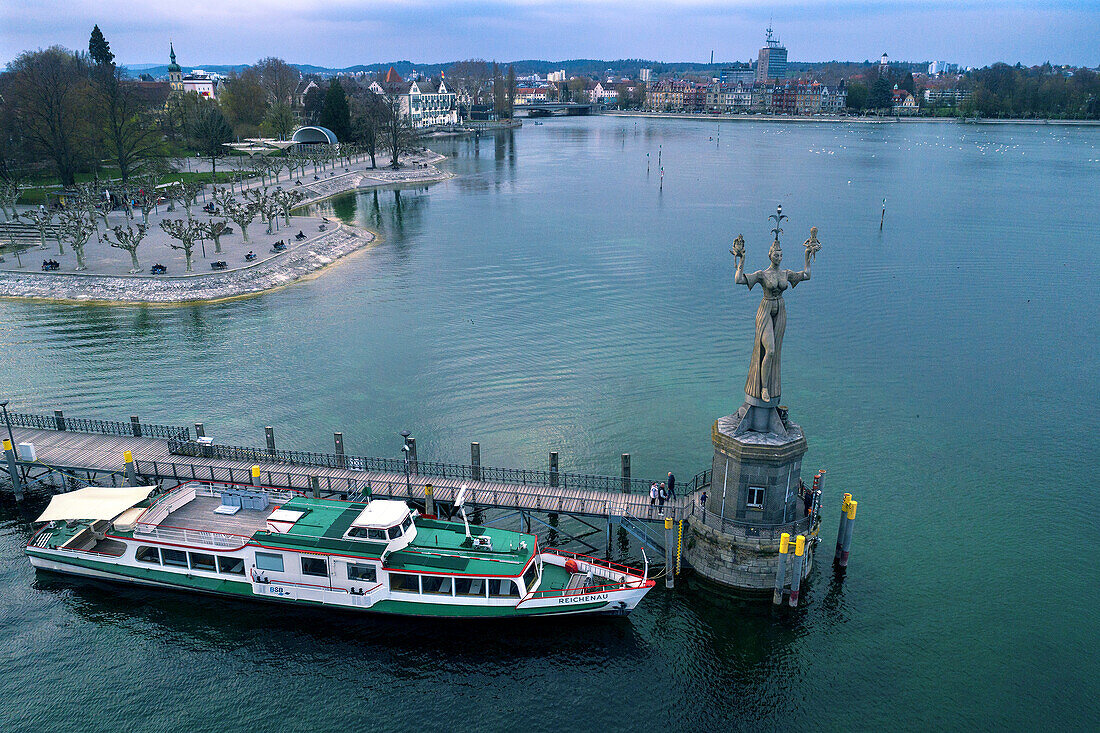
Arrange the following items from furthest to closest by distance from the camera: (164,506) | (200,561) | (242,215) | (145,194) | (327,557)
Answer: (145,194), (242,215), (164,506), (200,561), (327,557)

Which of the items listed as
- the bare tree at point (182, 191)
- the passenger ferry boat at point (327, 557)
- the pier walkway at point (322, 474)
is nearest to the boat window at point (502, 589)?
the passenger ferry boat at point (327, 557)

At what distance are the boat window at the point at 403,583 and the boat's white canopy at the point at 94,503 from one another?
46.2 feet

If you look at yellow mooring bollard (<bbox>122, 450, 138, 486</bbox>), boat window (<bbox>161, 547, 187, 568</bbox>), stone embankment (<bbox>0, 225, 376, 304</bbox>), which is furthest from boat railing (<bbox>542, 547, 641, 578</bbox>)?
stone embankment (<bbox>0, 225, 376, 304</bbox>)

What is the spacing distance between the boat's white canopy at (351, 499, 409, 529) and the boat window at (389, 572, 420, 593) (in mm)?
2208

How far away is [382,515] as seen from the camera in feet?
108

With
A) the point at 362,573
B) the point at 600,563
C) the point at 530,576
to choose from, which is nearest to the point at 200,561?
the point at 362,573

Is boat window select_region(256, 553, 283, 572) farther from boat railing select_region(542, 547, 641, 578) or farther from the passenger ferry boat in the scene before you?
boat railing select_region(542, 547, 641, 578)

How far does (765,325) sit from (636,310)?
4418cm

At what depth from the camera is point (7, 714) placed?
28.1 meters

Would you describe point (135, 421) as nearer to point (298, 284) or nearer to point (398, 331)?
point (398, 331)

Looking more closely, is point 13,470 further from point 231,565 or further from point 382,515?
point 382,515

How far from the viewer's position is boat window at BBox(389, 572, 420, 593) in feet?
106

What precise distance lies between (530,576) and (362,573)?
7.35 meters

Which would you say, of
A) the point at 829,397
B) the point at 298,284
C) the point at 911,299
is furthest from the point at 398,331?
the point at 911,299
